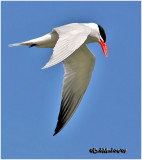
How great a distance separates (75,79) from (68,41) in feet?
7.41

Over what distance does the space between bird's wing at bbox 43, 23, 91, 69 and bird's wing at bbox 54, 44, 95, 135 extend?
3.88 feet

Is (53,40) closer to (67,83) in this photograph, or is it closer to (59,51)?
(67,83)

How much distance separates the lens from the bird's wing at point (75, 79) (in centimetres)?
835

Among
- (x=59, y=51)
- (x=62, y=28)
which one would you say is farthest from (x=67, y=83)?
(x=59, y=51)

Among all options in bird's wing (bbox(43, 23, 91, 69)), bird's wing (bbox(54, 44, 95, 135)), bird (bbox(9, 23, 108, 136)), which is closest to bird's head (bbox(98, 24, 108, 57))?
bird (bbox(9, 23, 108, 136))

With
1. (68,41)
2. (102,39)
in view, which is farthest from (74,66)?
(68,41)

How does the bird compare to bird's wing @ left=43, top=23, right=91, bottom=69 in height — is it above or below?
below

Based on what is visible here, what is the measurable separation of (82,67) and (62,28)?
153 cm

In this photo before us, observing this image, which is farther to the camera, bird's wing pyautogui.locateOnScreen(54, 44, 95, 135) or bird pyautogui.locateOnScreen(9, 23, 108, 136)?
bird's wing pyautogui.locateOnScreen(54, 44, 95, 135)

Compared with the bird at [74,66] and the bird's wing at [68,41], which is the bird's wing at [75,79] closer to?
the bird at [74,66]

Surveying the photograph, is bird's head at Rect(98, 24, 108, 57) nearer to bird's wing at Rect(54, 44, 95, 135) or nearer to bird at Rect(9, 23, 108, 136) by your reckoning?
bird at Rect(9, 23, 108, 136)

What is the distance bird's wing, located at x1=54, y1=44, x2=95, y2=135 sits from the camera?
8.35 m

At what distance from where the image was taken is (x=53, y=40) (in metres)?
7.81

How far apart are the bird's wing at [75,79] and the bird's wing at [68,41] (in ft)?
3.88
